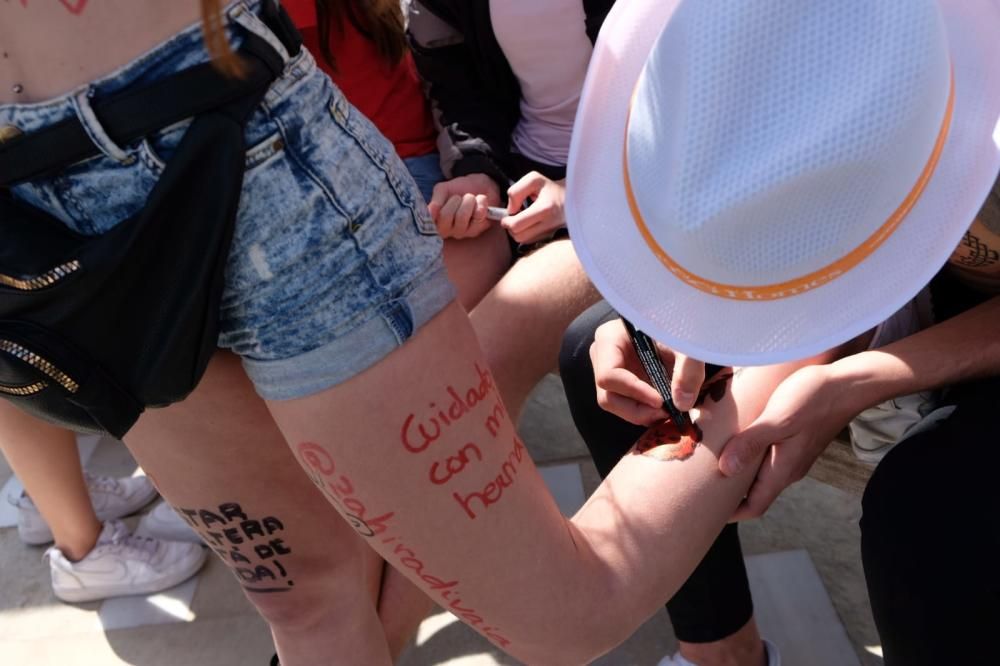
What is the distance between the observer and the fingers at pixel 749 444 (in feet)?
3.20

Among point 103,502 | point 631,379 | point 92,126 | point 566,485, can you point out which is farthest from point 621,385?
point 103,502

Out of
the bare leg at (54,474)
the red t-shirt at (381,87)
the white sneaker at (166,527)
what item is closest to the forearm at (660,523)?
the red t-shirt at (381,87)

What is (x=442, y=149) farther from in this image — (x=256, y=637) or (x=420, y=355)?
(x=256, y=637)

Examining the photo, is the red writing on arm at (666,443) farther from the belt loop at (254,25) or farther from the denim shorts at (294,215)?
the belt loop at (254,25)

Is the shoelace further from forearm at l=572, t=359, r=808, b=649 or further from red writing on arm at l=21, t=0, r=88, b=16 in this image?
red writing on arm at l=21, t=0, r=88, b=16

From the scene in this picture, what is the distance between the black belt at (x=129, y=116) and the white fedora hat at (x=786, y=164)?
345 millimetres

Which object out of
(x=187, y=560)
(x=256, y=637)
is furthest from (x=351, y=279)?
(x=187, y=560)

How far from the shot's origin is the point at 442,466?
2.78 feet

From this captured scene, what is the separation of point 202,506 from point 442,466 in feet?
1.00

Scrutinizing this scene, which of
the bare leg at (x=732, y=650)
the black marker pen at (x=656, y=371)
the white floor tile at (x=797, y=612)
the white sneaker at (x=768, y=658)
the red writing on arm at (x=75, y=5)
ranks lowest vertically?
→ the white floor tile at (x=797, y=612)

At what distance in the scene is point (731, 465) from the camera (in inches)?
38.6

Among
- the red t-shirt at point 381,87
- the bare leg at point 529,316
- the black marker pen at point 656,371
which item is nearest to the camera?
the black marker pen at point 656,371

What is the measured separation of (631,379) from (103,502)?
50.4 inches

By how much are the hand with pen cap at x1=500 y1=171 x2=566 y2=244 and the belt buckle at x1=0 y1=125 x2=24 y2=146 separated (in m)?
0.74
